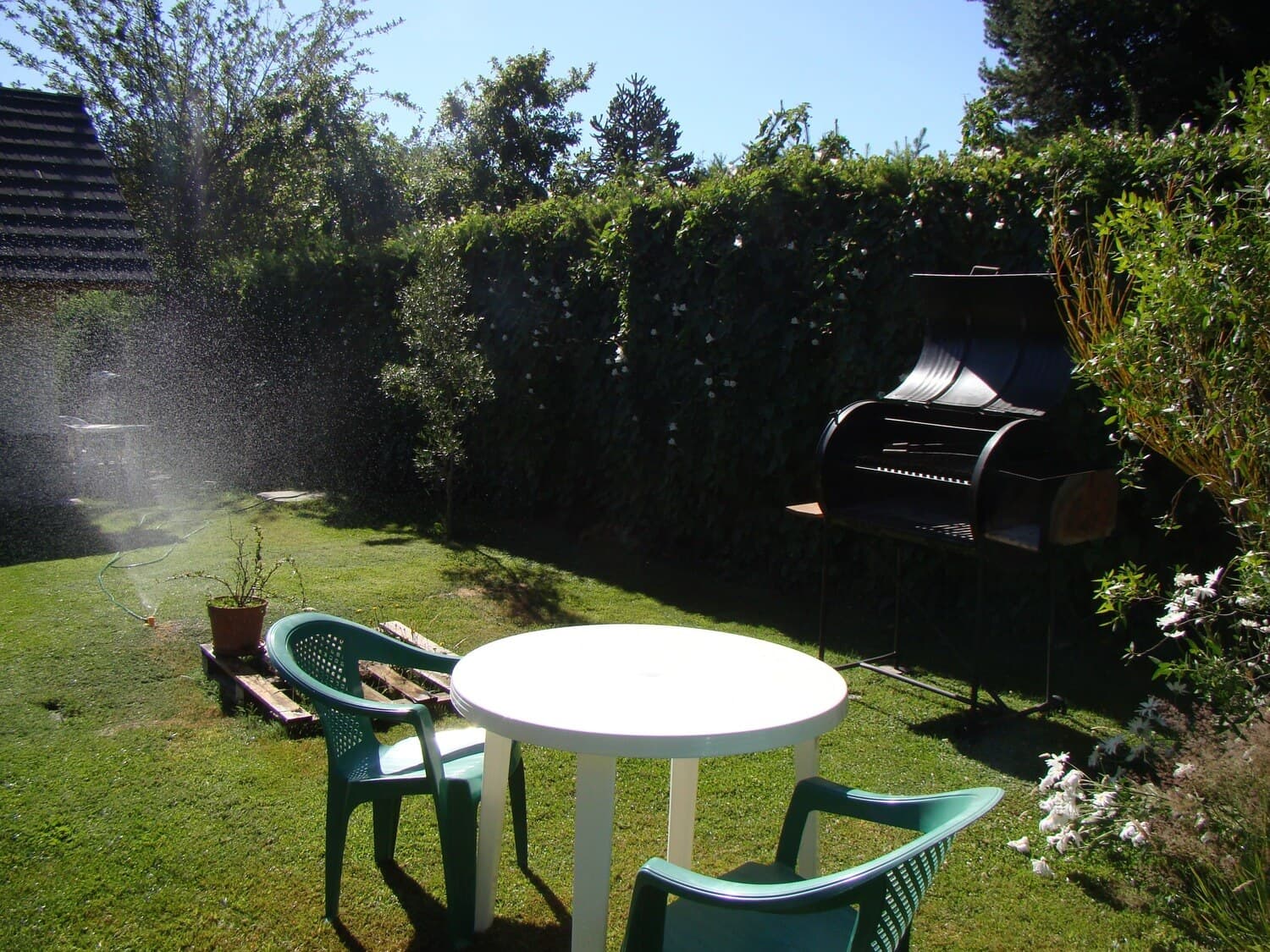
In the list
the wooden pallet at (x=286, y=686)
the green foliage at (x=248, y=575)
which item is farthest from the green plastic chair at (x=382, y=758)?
the green foliage at (x=248, y=575)

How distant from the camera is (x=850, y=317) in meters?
5.94

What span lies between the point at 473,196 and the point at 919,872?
33.3 m

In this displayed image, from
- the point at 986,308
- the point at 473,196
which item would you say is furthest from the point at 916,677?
the point at 473,196

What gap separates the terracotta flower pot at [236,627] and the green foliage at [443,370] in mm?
3756

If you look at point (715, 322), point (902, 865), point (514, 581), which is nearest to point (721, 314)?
point (715, 322)

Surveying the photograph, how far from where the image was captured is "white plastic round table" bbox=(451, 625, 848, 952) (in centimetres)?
226

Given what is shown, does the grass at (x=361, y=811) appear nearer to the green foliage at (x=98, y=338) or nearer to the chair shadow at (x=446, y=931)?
the chair shadow at (x=446, y=931)

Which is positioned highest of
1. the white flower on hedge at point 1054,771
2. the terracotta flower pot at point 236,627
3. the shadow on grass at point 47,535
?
the white flower on hedge at point 1054,771

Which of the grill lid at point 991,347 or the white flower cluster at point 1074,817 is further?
the grill lid at point 991,347

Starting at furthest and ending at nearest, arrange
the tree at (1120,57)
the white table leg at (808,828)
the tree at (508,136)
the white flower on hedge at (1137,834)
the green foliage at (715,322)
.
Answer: the tree at (508,136)
the tree at (1120,57)
the green foliage at (715,322)
the white flower on hedge at (1137,834)
the white table leg at (808,828)

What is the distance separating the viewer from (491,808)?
2744mm

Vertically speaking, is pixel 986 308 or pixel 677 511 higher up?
pixel 986 308

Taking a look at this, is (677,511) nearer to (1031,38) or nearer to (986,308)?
(986,308)

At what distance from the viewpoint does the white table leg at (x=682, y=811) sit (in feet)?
9.25
